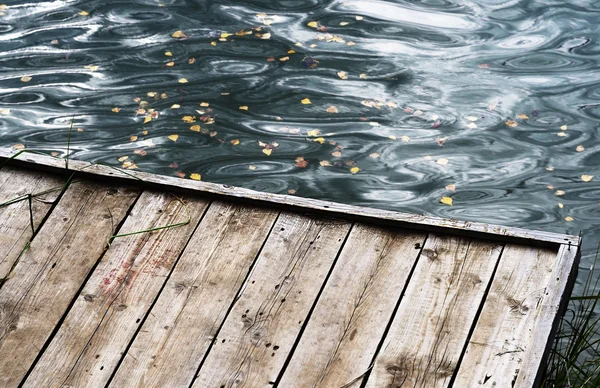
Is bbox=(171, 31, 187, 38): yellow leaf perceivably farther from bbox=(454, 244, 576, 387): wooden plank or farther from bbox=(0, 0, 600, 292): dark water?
bbox=(454, 244, 576, 387): wooden plank

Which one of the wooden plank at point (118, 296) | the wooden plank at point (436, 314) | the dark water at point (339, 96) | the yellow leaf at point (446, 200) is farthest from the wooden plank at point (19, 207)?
the yellow leaf at point (446, 200)

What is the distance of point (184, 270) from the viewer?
2.63m

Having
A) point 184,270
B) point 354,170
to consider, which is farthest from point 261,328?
point 354,170

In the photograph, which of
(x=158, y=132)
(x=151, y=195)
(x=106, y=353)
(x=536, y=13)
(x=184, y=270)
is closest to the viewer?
(x=106, y=353)

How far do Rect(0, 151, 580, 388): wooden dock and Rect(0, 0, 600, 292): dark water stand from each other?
4.88 feet

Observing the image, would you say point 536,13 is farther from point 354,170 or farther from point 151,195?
point 151,195

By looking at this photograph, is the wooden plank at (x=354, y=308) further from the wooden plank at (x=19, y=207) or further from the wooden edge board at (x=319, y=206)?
the wooden plank at (x=19, y=207)

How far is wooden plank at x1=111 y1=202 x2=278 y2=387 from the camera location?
2326mm

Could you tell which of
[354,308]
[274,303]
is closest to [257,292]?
[274,303]

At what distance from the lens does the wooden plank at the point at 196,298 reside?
233 centimetres

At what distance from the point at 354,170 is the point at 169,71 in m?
1.57

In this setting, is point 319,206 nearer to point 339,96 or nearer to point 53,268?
point 53,268

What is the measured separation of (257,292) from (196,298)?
0.58ft

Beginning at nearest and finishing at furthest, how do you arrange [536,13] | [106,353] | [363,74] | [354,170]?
[106,353]
[354,170]
[363,74]
[536,13]
